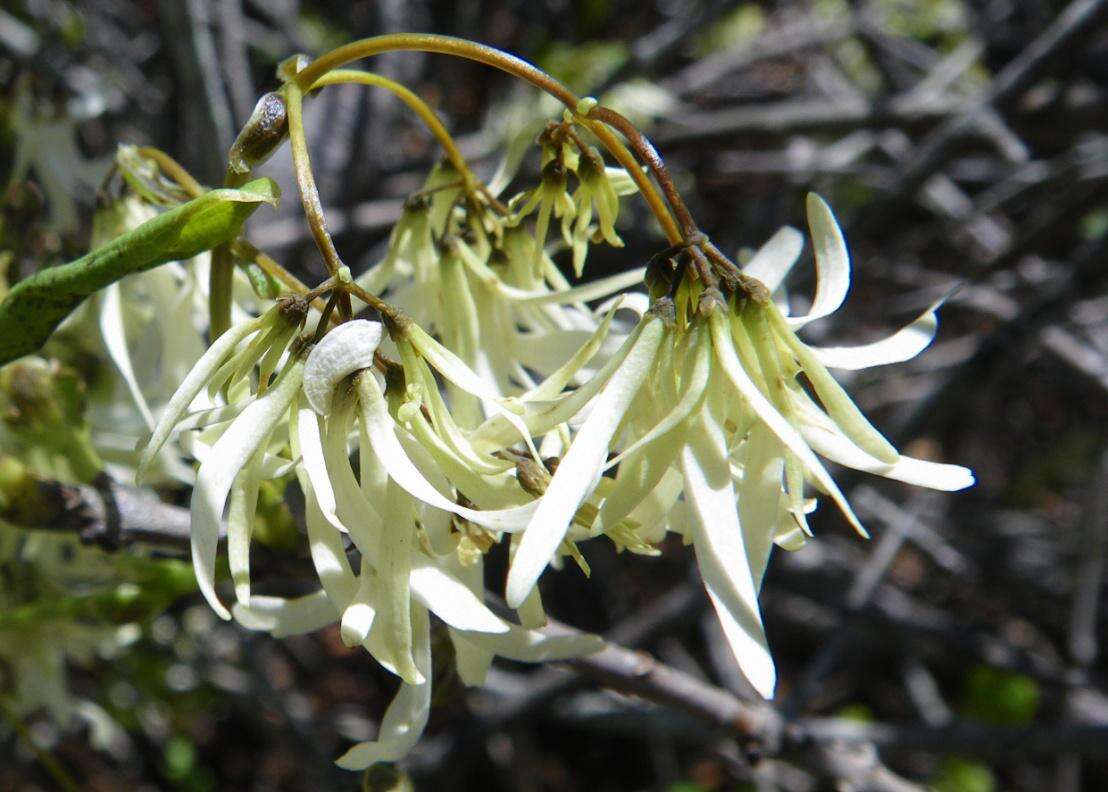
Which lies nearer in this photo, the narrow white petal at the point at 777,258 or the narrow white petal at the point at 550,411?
the narrow white petal at the point at 550,411

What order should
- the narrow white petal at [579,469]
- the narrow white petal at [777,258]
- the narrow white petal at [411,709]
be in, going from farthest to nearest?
the narrow white petal at [777,258] < the narrow white petal at [411,709] < the narrow white petal at [579,469]

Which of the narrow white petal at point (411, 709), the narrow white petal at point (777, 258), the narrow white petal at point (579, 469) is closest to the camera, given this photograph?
the narrow white petal at point (579, 469)

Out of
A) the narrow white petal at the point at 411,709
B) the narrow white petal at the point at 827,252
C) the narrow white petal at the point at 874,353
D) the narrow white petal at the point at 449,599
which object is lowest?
the narrow white petal at the point at 411,709

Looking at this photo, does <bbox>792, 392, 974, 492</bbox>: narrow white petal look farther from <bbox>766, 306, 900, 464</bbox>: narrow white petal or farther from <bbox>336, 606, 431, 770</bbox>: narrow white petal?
<bbox>336, 606, 431, 770</bbox>: narrow white petal

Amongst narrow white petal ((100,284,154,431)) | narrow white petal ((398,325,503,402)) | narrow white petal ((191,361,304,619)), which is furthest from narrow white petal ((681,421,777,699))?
narrow white petal ((100,284,154,431))

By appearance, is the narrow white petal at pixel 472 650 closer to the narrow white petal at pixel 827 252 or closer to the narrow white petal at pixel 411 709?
the narrow white petal at pixel 411 709

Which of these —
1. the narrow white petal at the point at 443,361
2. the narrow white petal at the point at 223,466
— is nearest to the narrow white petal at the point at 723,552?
the narrow white petal at the point at 443,361

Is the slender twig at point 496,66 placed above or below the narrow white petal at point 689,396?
above
